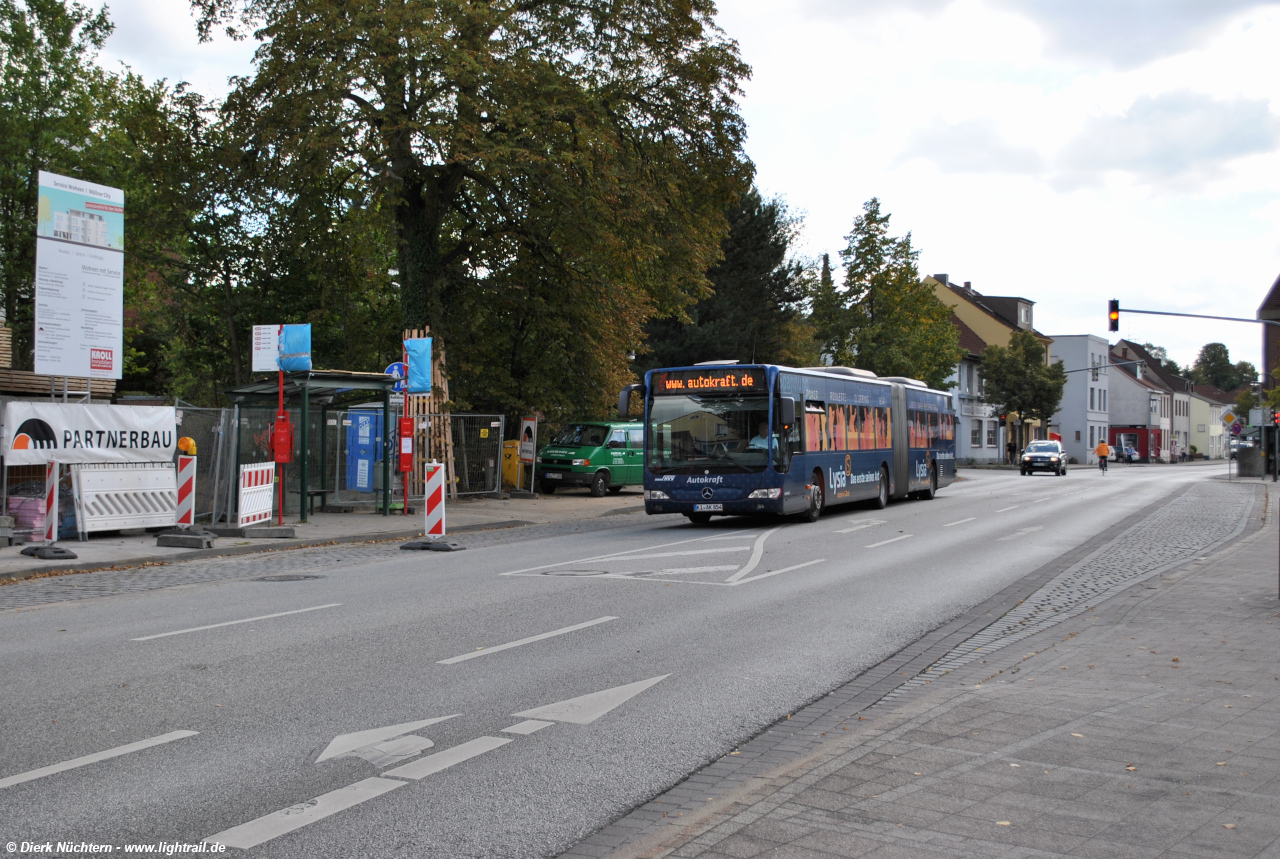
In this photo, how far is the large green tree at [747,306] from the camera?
146ft

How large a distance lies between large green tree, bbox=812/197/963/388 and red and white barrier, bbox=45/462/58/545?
4465 centimetres

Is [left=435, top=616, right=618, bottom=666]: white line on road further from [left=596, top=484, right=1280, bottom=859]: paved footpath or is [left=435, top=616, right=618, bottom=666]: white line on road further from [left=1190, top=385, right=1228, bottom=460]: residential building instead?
[left=1190, top=385, right=1228, bottom=460]: residential building

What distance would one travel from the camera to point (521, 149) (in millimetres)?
22828

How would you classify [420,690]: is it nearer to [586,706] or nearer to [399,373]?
[586,706]

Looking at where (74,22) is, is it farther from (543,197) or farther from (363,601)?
(363,601)

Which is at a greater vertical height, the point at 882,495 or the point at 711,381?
the point at 711,381

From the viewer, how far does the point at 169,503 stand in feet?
59.4

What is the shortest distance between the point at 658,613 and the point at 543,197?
17300 mm

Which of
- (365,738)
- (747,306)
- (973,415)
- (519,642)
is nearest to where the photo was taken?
(365,738)

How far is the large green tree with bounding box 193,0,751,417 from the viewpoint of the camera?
899 inches

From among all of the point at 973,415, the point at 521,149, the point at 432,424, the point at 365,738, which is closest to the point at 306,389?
the point at 432,424

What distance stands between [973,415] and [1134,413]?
122ft

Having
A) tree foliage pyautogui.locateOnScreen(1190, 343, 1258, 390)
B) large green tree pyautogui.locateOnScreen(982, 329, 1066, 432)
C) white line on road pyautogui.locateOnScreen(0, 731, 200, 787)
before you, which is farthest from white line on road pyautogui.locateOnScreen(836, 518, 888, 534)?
tree foliage pyautogui.locateOnScreen(1190, 343, 1258, 390)

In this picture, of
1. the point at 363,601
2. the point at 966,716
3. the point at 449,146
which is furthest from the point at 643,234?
the point at 966,716
